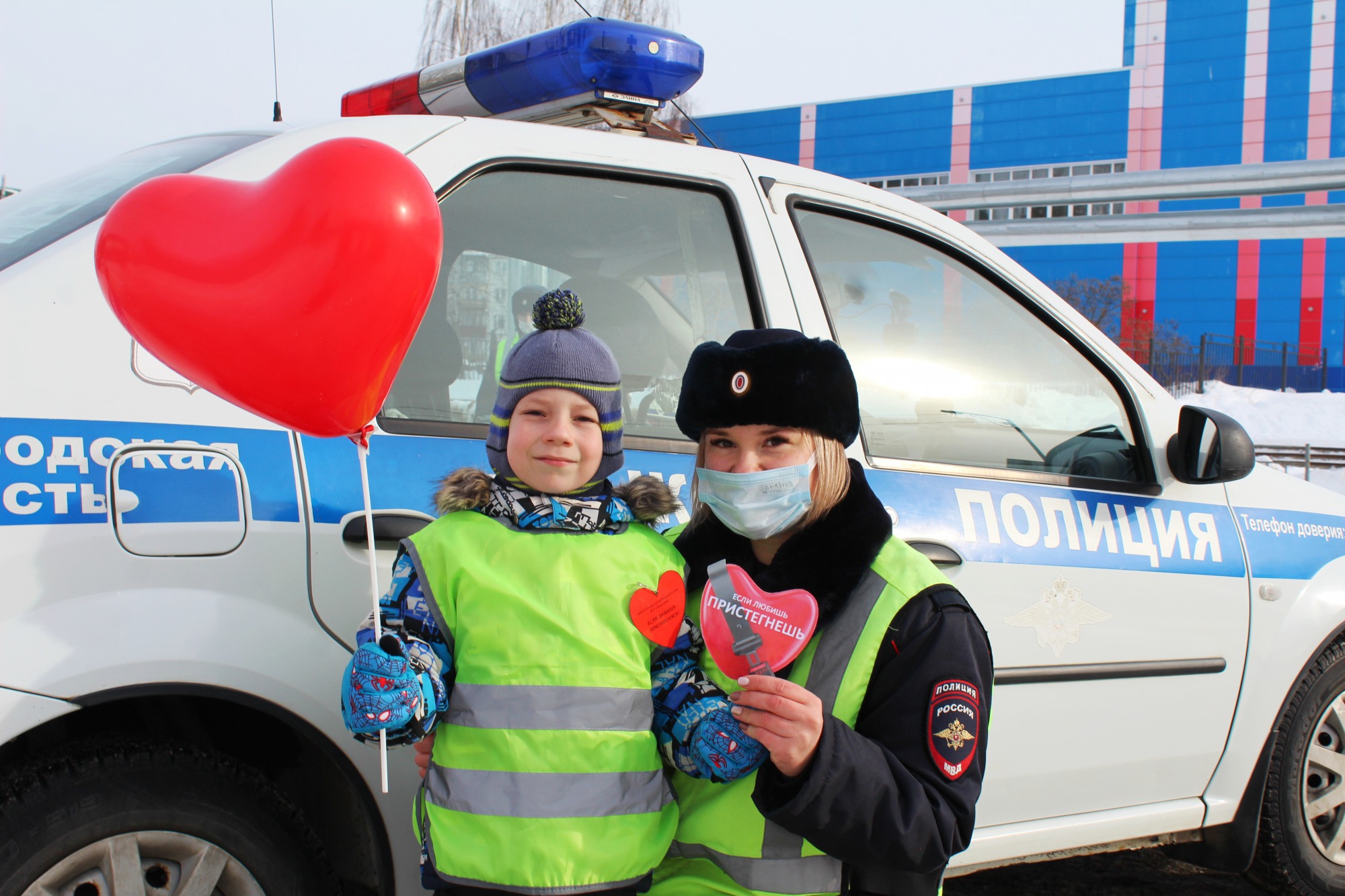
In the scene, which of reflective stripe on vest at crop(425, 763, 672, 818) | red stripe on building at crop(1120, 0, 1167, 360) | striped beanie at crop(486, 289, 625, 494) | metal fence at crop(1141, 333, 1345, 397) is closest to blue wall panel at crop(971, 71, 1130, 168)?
red stripe on building at crop(1120, 0, 1167, 360)

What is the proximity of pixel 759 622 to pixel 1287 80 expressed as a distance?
1276 inches

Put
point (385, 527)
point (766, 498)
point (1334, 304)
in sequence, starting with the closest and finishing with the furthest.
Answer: point (766, 498) → point (385, 527) → point (1334, 304)

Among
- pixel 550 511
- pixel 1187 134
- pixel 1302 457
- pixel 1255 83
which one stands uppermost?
pixel 1255 83

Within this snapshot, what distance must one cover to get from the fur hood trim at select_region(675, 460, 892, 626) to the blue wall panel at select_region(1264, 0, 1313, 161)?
102ft

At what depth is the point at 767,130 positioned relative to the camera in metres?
31.1

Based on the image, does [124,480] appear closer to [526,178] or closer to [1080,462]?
[526,178]

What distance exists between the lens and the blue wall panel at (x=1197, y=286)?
88.9 ft

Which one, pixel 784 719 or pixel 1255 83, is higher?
pixel 1255 83

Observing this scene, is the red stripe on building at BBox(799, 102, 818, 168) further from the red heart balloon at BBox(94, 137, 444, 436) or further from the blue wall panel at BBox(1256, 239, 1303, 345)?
Result: the red heart balloon at BBox(94, 137, 444, 436)

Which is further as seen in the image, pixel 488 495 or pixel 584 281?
pixel 584 281

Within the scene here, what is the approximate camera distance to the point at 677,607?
56.7 inches

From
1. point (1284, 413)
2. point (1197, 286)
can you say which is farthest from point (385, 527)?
point (1197, 286)

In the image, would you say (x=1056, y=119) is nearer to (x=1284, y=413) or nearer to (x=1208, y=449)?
(x=1284, y=413)

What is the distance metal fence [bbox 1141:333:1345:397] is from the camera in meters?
23.8
